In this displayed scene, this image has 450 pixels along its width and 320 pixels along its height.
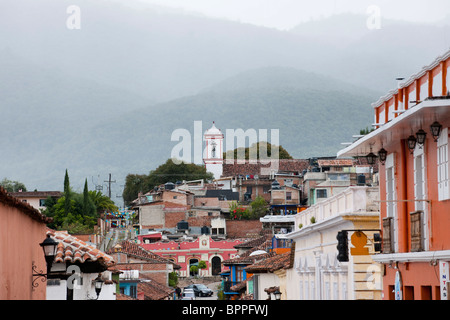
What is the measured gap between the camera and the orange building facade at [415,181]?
Result: 15.8m

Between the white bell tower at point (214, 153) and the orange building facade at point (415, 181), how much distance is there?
134 m

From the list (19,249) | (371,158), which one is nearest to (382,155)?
(371,158)

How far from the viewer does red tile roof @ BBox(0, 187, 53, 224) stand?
44.6ft

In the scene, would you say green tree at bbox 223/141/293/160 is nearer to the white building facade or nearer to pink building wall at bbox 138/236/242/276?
pink building wall at bbox 138/236/242/276

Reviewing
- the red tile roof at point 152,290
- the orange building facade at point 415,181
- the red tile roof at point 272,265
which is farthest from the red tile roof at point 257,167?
the orange building facade at point 415,181

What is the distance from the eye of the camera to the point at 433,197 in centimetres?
1658

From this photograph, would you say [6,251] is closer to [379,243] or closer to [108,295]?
[379,243]

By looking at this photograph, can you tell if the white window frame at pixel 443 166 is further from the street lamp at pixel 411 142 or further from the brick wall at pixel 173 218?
the brick wall at pixel 173 218

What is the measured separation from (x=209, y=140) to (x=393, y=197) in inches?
6020

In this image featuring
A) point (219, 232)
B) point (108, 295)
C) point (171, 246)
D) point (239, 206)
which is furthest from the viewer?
point (239, 206)

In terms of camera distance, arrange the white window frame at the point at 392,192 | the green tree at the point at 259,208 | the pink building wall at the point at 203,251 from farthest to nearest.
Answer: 1. the green tree at the point at 259,208
2. the pink building wall at the point at 203,251
3. the white window frame at the point at 392,192

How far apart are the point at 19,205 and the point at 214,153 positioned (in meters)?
150
